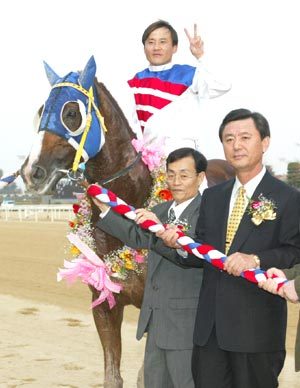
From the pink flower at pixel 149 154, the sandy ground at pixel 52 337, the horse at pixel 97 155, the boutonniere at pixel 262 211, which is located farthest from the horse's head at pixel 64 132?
the sandy ground at pixel 52 337

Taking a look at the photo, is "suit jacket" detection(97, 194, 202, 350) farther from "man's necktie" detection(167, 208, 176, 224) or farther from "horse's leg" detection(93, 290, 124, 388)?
"horse's leg" detection(93, 290, 124, 388)

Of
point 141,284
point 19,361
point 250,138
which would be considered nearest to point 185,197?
point 250,138

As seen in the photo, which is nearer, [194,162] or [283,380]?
[194,162]

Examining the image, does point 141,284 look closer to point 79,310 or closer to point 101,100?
point 101,100

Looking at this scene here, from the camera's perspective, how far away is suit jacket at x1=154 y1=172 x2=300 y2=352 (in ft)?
10.0

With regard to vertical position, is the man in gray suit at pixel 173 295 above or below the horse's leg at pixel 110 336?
above

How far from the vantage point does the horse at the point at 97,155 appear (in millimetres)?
4215

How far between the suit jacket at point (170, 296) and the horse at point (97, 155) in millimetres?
655

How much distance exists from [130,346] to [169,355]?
365 centimetres

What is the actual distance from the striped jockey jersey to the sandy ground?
248 cm

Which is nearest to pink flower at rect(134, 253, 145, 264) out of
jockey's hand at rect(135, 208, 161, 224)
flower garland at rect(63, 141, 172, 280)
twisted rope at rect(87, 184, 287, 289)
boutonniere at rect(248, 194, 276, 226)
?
flower garland at rect(63, 141, 172, 280)

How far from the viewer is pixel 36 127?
170 inches

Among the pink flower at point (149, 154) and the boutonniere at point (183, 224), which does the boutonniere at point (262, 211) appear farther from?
the pink flower at point (149, 154)

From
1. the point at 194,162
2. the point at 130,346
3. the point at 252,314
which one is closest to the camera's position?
the point at 252,314
